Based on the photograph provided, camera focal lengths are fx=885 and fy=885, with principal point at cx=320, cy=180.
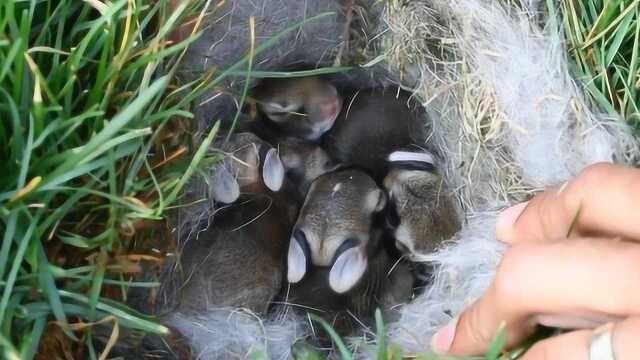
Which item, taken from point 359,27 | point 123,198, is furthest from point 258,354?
point 359,27

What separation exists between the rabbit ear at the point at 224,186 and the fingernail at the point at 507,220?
1.23 ft

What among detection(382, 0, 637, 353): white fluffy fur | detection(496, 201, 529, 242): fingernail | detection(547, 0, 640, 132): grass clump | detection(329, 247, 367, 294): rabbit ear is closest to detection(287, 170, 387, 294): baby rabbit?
detection(329, 247, 367, 294): rabbit ear

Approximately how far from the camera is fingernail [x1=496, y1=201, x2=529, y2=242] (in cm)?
110

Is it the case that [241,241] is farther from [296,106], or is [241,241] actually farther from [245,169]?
[296,106]

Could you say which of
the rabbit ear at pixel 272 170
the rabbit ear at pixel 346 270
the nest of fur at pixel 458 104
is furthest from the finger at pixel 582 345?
the rabbit ear at pixel 272 170

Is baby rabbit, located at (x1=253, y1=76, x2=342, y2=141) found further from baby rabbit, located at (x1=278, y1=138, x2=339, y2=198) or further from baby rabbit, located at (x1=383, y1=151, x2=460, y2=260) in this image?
baby rabbit, located at (x1=383, y1=151, x2=460, y2=260)

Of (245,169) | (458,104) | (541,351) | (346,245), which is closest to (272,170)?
(245,169)

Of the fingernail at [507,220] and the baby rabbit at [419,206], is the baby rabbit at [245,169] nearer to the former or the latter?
the baby rabbit at [419,206]

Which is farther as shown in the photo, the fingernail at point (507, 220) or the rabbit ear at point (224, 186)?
the rabbit ear at point (224, 186)

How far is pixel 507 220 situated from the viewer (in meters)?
1.12

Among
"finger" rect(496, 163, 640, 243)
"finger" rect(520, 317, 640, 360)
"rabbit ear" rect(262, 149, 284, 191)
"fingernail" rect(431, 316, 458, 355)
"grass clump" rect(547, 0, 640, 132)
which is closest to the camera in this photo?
"finger" rect(520, 317, 640, 360)

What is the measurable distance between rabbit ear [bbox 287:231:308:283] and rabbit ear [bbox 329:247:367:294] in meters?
0.04

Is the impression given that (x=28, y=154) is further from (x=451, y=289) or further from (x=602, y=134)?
(x=602, y=134)

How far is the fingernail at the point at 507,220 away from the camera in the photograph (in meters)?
1.10
